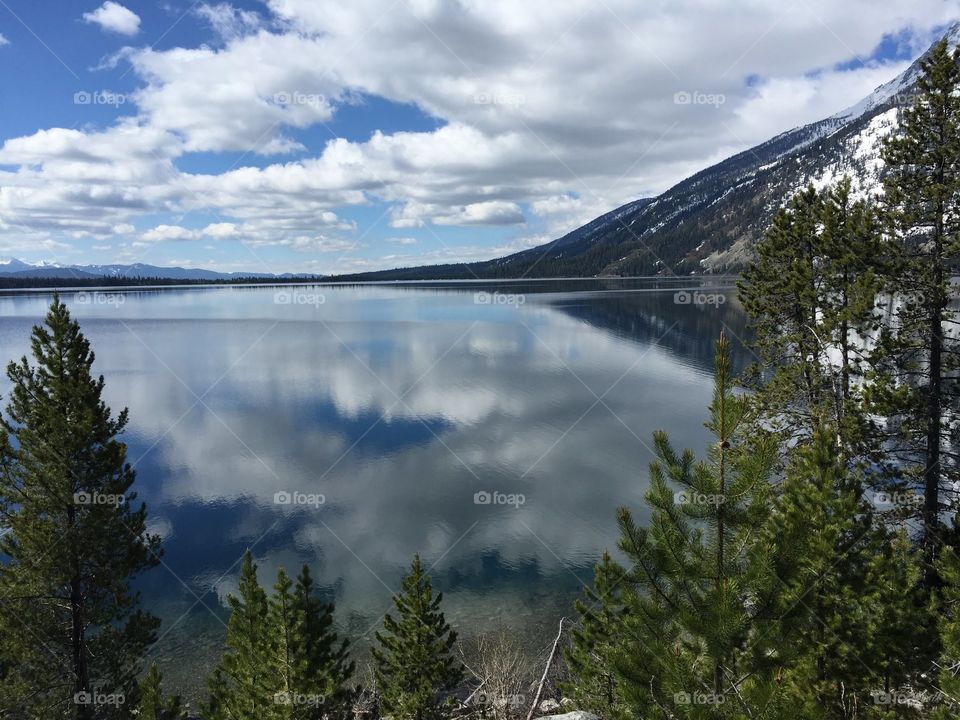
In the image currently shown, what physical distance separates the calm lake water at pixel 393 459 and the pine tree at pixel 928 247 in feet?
35.8

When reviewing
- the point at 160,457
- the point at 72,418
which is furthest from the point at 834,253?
the point at 160,457

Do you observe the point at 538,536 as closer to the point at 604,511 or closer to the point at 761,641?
the point at 604,511

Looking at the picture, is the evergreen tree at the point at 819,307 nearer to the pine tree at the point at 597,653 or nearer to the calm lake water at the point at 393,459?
the calm lake water at the point at 393,459

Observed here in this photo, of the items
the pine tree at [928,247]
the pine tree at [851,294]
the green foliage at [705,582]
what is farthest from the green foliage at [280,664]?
the pine tree at [928,247]

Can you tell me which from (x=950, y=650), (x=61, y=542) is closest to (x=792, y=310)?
(x=950, y=650)

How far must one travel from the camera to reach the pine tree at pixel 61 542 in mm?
16453

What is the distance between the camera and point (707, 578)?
295 inches

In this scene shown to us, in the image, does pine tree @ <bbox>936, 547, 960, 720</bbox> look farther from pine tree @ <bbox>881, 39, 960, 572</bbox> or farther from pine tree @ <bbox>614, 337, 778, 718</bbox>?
pine tree @ <bbox>881, 39, 960, 572</bbox>

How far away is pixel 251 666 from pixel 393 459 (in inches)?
1185

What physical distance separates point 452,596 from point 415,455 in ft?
66.9

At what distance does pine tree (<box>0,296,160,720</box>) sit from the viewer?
16453mm

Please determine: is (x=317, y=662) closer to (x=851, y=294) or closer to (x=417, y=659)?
(x=417, y=659)

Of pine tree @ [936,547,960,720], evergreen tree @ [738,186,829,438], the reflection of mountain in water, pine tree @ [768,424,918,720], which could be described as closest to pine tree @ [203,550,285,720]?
pine tree @ [768,424,918,720]

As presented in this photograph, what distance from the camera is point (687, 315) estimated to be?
131 meters
